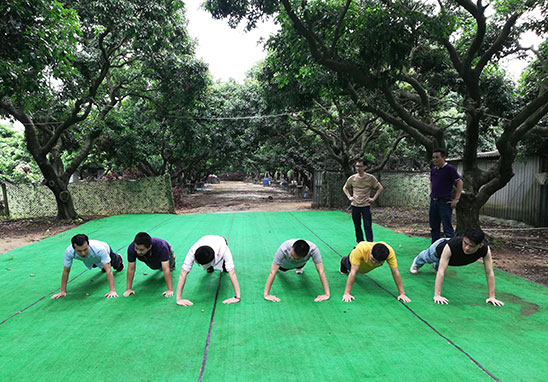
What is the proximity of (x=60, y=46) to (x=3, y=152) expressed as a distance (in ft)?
54.9

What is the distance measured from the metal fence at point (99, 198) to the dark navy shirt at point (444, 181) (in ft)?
37.9

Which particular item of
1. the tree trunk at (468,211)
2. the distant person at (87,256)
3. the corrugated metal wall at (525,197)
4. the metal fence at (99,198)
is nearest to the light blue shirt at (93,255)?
the distant person at (87,256)

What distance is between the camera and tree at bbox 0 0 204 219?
5.16 metres

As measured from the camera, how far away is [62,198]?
11984mm

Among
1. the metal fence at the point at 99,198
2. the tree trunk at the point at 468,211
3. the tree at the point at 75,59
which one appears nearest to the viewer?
the tree at the point at 75,59

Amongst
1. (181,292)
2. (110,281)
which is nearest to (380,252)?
(181,292)

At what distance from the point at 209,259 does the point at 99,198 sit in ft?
42.1

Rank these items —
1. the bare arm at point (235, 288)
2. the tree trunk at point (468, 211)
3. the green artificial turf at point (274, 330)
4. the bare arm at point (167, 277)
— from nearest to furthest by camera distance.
Result: the green artificial turf at point (274, 330), the bare arm at point (235, 288), the bare arm at point (167, 277), the tree trunk at point (468, 211)

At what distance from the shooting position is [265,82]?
41.9ft

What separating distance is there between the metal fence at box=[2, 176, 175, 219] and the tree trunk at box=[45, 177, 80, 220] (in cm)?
232

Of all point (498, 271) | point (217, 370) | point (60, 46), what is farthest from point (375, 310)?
point (60, 46)

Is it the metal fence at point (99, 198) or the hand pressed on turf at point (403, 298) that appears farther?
the metal fence at point (99, 198)

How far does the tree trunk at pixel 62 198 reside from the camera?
11.8 m

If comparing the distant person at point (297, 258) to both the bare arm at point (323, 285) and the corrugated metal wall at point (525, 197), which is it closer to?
the bare arm at point (323, 285)
